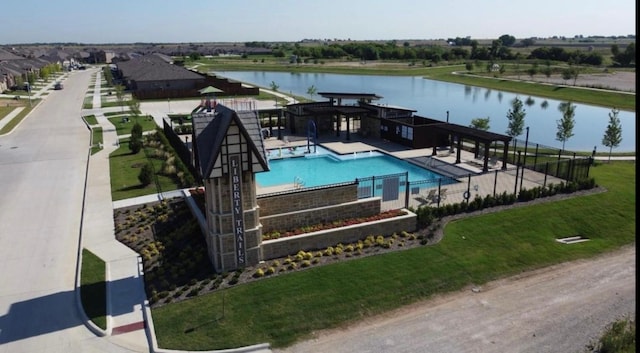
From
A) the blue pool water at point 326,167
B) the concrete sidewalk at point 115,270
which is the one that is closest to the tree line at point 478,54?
the blue pool water at point 326,167

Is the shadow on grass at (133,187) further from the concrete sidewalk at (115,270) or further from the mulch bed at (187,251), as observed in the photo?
the mulch bed at (187,251)

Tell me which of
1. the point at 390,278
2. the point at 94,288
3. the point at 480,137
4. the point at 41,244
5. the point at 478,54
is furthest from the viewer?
the point at 478,54

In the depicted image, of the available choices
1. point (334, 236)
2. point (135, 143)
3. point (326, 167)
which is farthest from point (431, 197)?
point (135, 143)

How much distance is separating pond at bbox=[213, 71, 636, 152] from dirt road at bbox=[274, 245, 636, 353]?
3070cm

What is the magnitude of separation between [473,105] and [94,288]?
219 ft

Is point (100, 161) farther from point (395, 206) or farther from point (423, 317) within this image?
point (423, 317)

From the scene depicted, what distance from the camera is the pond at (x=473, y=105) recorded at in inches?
1980

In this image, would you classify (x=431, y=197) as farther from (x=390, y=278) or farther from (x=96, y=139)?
(x=96, y=139)

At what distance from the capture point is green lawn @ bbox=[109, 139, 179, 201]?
88.2 feet

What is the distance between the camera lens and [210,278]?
17.0 meters

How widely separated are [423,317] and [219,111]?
32.8ft

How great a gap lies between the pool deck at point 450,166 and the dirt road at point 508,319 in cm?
771

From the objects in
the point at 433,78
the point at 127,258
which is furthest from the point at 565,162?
the point at 433,78

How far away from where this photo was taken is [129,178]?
2980 centimetres
